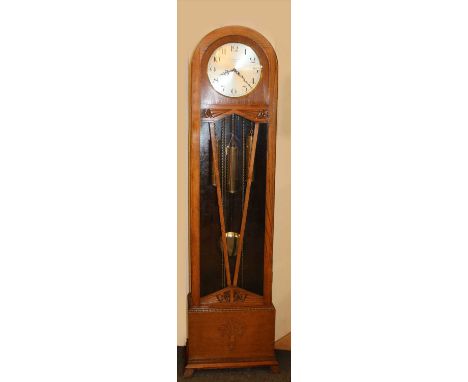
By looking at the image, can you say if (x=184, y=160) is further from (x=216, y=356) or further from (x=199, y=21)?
(x=216, y=356)

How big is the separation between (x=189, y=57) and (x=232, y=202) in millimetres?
666

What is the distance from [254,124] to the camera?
1.62 metres

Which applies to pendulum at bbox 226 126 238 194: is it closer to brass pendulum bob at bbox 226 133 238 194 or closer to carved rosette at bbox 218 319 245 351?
brass pendulum bob at bbox 226 133 238 194

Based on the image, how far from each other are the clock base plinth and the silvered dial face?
35.4 inches

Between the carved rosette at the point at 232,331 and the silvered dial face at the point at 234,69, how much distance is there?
3.09 feet

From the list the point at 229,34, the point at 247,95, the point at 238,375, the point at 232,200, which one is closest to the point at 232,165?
the point at 232,200

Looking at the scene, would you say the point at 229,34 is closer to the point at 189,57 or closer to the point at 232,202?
the point at 189,57

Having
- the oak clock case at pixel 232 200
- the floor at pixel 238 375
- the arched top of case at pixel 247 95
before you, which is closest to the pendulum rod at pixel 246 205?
the oak clock case at pixel 232 200

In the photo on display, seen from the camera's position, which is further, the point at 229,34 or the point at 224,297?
the point at 224,297

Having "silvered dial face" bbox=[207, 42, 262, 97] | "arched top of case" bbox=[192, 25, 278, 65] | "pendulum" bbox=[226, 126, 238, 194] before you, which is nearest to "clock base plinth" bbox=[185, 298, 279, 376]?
"pendulum" bbox=[226, 126, 238, 194]

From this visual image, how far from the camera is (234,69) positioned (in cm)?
159

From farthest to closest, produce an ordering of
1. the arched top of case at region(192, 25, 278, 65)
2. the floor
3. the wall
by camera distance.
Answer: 1. the wall
2. the floor
3. the arched top of case at region(192, 25, 278, 65)

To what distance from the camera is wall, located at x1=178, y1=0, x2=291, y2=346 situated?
1794 mm
